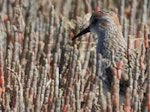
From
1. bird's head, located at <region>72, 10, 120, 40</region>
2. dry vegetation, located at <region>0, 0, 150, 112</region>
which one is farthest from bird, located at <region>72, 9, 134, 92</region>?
dry vegetation, located at <region>0, 0, 150, 112</region>

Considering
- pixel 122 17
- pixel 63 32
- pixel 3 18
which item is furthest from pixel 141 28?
pixel 3 18

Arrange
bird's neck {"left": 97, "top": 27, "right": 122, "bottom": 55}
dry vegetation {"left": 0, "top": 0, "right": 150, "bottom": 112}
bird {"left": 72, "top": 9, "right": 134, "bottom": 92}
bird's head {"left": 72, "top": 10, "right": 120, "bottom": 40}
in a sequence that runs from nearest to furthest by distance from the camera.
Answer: dry vegetation {"left": 0, "top": 0, "right": 150, "bottom": 112} → bird {"left": 72, "top": 9, "right": 134, "bottom": 92} → bird's neck {"left": 97, "top": 27, "right": 122, "bottom": 55} → bird's head {"left": 72, "top": 10, "right": 120, "bottom": 40}

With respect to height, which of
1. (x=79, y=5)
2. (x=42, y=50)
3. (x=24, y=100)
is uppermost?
(x=79, y=5)

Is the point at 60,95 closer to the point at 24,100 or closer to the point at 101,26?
the point at 24,100

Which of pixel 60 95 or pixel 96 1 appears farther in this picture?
pixel 96 1

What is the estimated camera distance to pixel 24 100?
4.11m

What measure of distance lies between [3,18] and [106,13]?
1.11 m

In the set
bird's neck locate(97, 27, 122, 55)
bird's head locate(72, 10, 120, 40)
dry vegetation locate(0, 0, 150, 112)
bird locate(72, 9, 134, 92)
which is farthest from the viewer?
bird's head locate(72, 10, 120, 40)

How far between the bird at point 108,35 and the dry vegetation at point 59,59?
0.11m

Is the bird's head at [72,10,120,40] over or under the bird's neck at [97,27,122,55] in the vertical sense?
over

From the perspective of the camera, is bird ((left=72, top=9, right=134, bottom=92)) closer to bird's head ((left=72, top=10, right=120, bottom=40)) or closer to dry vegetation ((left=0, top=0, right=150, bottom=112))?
bird's head ((left=72, top=10, right=120, bottom=40))

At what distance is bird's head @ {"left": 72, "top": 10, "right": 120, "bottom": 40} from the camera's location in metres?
5.71

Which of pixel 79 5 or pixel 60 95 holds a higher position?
pixel 79 5

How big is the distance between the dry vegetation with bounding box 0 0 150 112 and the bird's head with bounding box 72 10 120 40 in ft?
0.38
